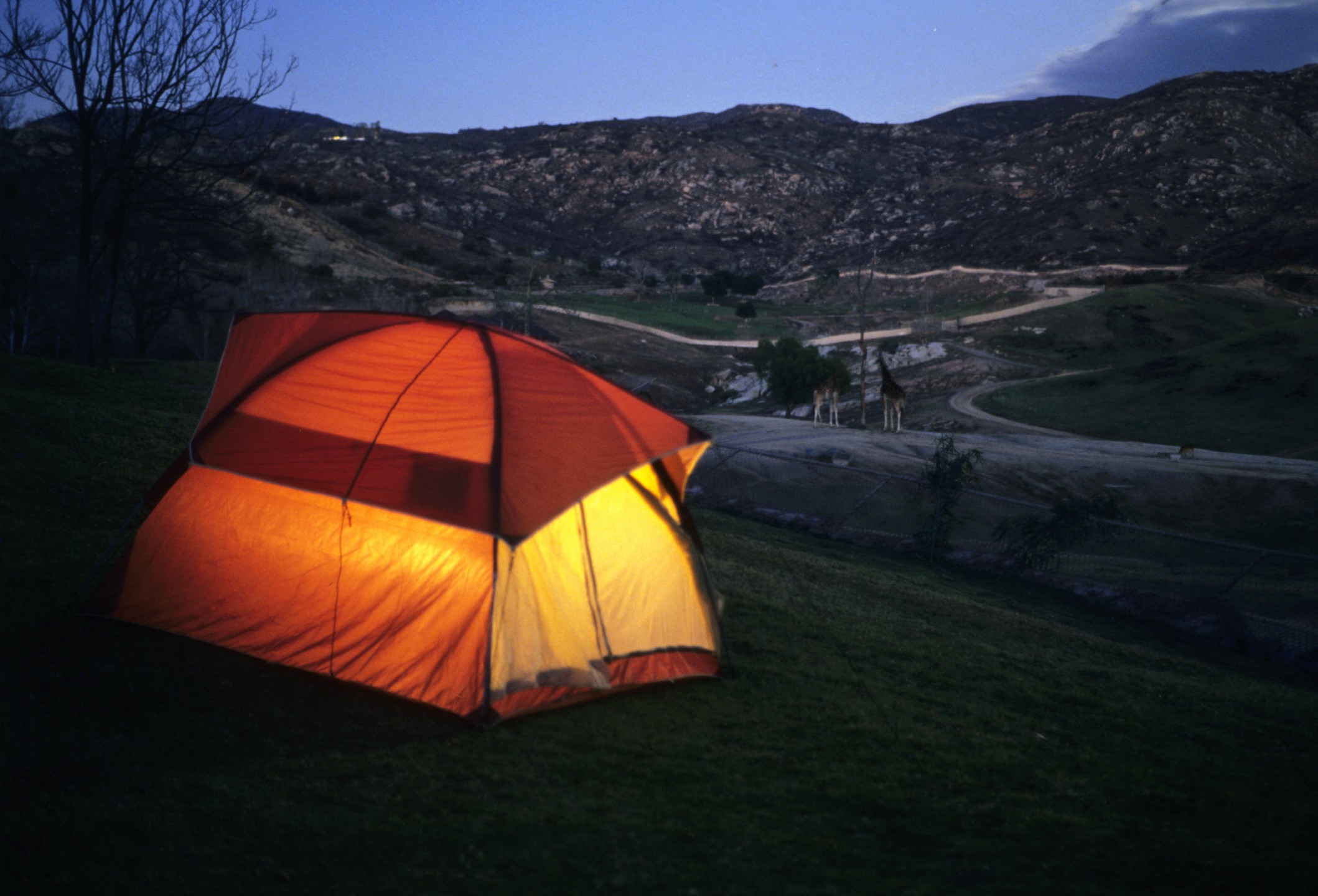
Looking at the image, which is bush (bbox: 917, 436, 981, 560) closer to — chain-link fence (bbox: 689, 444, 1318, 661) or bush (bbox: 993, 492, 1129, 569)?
chain-link fence (bbox: 689, 444, 1318, 661)

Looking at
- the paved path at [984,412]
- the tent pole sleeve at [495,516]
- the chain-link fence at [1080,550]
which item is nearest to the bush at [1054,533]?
the chain-link fence at [1080,550]

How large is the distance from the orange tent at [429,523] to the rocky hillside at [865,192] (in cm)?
8640

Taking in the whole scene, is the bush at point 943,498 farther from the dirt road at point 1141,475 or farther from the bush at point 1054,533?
the dirt road at point 1141,475

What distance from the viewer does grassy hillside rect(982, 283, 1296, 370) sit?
63812 millimetres

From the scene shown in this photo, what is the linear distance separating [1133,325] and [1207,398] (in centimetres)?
2340

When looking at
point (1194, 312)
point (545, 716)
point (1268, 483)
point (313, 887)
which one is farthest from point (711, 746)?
point (1194, 312)

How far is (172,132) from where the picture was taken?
928 inches

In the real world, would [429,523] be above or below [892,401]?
below

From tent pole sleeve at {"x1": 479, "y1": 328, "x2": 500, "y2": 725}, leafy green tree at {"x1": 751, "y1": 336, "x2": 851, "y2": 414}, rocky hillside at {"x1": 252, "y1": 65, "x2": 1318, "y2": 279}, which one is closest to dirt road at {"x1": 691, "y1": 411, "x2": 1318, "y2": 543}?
leafy green tree at {"x1": 751, "y1": 336, "x2": 851, "y2": 414}

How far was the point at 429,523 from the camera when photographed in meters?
6.80

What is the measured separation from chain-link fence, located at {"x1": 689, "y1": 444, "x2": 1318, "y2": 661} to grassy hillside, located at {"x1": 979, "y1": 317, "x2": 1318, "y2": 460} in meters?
23.5

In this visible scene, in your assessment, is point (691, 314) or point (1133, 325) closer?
point (1133, 325)

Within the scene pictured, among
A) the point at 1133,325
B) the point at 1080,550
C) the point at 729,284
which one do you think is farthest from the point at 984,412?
the point at 729,284

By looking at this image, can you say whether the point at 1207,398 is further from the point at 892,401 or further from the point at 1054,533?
the point at 1054,533
